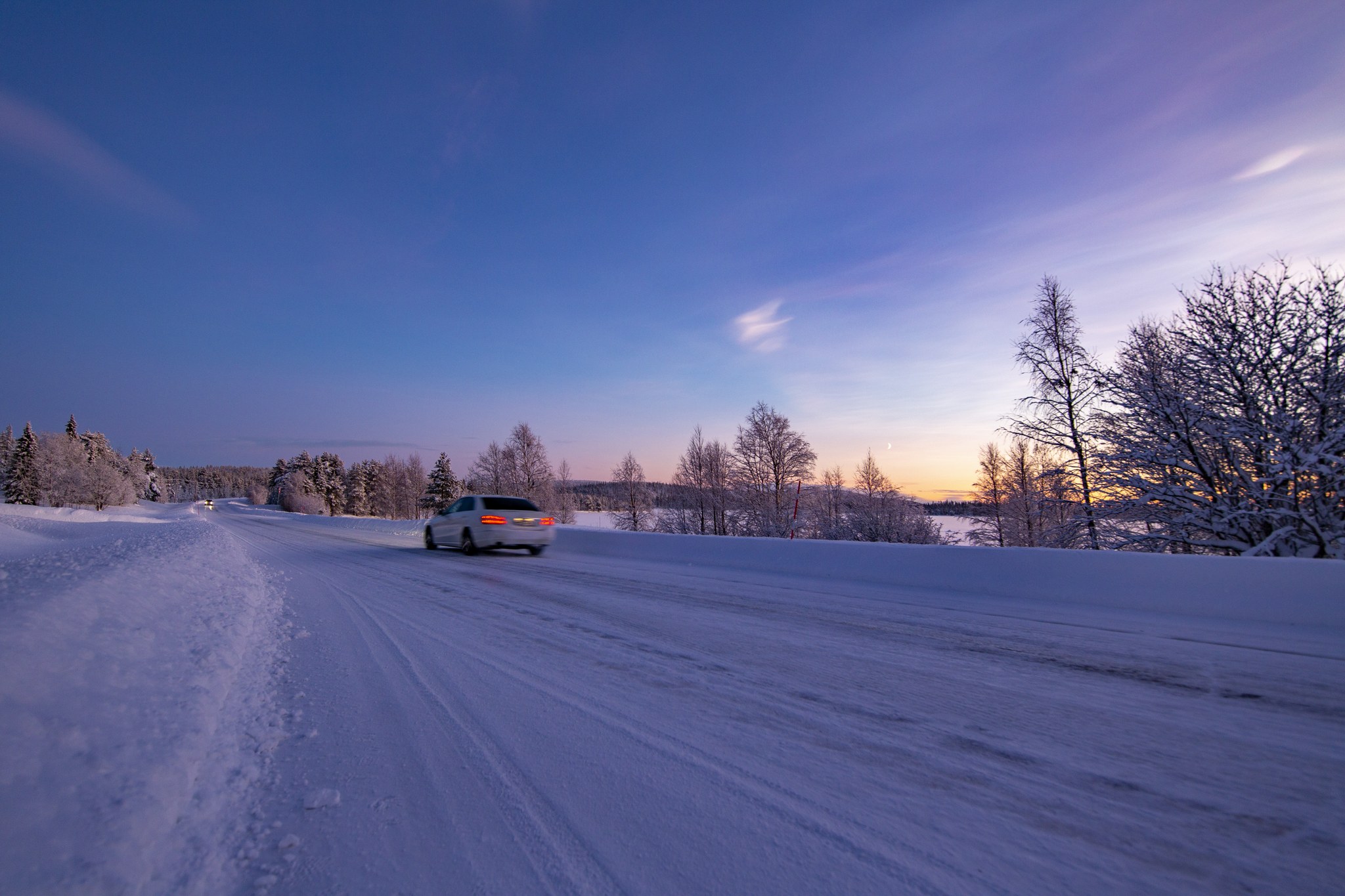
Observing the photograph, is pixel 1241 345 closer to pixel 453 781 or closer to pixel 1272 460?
pixel 1272 460

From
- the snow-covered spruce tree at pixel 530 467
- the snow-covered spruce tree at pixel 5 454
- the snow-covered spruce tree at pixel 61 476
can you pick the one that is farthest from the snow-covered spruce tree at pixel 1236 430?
the snow-covered spruce tree at pixel 5 454

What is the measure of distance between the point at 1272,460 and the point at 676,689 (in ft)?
41.3

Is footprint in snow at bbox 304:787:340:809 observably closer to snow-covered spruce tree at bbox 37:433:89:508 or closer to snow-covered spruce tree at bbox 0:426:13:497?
snow-covered spruce tree at bbox 37:433:89:508

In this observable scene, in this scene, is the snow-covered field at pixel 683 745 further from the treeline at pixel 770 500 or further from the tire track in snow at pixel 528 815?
the treeline at pixel 770 500

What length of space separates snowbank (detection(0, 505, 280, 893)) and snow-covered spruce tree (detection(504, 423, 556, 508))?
4578 centimetres

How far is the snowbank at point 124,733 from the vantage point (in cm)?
188

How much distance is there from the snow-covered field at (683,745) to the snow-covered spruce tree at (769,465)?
3182 cm

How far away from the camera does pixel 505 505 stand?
14.2 m

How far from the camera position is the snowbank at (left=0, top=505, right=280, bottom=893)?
1.88 metres

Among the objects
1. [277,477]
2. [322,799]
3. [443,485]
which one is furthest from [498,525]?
[277,477]

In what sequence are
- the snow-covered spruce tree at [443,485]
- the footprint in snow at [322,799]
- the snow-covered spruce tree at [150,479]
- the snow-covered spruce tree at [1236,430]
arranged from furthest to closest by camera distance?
the snow-covered spruce tree at [150,479] → the snow-covered spruce tree at [443,485] → the snow-covered spruce tree at [1236,430] → the footprint in snow at [322,799]

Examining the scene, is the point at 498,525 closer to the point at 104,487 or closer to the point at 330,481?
the point at 104,487

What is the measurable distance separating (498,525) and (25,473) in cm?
8639

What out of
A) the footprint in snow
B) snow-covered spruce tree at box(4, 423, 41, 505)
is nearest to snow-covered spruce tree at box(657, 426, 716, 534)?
the footprint in snow
